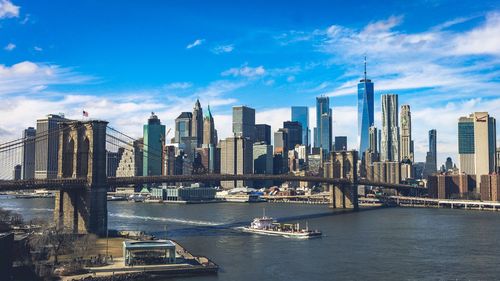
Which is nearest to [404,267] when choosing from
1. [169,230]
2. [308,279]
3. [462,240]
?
[308,279]

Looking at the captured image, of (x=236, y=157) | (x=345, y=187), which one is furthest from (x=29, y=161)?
(x=345, y=187)

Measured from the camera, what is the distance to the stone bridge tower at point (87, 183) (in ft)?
158

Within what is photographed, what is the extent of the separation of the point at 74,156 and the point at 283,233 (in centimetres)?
2045

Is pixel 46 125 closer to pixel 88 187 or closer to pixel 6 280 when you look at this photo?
pixel 88 187

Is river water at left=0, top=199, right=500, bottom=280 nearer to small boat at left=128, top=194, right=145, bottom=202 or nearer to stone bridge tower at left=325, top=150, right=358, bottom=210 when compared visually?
stone bridge tower at left=325, top=150, right=358, bottom=210

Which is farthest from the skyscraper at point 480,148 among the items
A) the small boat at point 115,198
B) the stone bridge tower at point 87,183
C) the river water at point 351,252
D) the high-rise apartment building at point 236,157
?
the stone bridge tower at point 87,183

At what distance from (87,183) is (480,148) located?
138353mm

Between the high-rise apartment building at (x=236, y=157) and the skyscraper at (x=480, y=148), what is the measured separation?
70.9 m

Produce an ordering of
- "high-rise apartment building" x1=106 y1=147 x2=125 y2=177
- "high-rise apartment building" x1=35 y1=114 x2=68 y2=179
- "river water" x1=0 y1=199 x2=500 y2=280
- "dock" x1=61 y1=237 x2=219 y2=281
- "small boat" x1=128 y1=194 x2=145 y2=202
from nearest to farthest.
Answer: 1. "dock" x1=61 y1=237 x2=219 y2=281
2. "river water" x1=0 y1=199 x2=500 y2=280
3. "high-rise apartment building" x1=35 y1=114 x2=68 y2=179
4. "small boat" x1=128 y1=194 x2=145 y2=202
5. "high-rise apartment building" x1=106 y1=147 x2=125 y2=177

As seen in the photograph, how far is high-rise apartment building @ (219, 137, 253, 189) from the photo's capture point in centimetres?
18988

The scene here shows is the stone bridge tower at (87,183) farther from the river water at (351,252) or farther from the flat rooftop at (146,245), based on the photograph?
the flat rooftop at (146,245)

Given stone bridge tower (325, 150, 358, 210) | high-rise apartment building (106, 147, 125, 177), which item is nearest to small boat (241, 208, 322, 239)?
stone bridge tower (325, 150, 358, 210)

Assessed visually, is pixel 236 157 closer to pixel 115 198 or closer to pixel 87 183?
pixel 115 198

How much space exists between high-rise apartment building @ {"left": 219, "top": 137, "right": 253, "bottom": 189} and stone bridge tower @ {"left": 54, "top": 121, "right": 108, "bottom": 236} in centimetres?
13776
